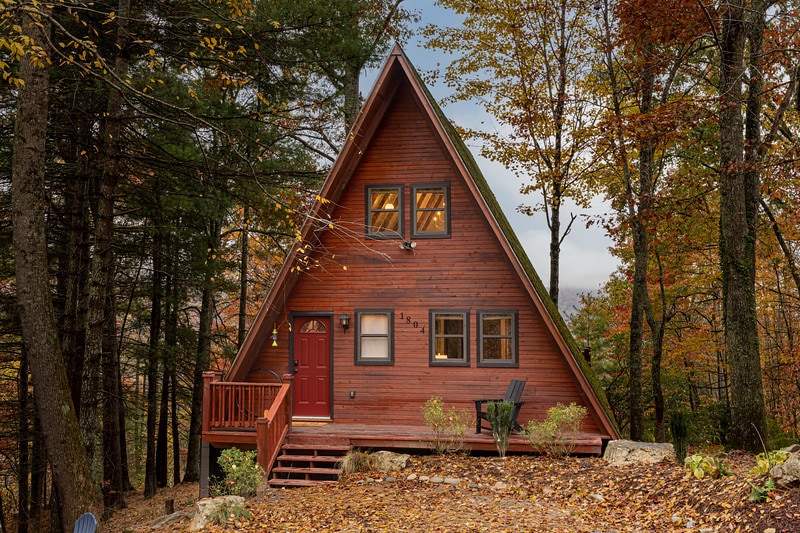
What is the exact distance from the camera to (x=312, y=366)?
1379 cm

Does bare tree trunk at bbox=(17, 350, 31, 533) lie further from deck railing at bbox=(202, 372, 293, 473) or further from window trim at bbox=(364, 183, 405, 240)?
window trim at bbox=(364, 183, 405, 240)

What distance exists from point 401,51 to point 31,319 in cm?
849

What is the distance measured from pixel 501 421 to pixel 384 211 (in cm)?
525

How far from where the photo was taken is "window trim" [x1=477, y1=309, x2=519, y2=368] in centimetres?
1309

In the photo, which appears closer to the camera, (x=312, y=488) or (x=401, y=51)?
(x=312, y=488)

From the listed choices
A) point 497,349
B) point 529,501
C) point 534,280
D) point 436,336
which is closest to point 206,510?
point 529,501

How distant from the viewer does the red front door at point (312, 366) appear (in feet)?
45.0

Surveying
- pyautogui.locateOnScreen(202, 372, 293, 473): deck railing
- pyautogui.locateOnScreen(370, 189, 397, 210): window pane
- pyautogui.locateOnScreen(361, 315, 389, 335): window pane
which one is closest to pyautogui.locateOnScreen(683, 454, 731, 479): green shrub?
pyautogui.locateOnScreen(361, 315, 389, 335): window pane

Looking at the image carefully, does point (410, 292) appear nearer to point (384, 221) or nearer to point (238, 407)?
point (384, 221)

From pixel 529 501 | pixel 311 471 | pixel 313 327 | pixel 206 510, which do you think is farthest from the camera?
pixel 313 327

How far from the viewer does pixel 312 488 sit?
10836 mm

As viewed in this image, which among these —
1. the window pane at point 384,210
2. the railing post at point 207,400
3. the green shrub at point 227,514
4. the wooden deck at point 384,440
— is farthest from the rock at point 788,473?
the railing post at point 207,400

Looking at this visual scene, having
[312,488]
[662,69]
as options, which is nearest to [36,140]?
[312,488]

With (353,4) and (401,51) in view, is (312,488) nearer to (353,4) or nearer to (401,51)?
(401,51)
